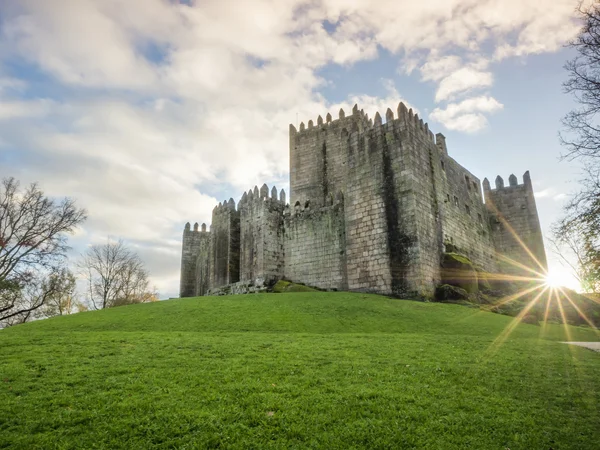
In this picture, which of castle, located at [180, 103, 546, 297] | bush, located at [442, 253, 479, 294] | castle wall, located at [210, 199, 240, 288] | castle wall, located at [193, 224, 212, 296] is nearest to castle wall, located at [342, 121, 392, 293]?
castle, located at [180, 103, 546, 297]

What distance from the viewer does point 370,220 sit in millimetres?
24609

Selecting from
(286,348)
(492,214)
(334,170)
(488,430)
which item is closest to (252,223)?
(334,170)

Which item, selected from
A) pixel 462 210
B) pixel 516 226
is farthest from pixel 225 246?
pixel 516 226

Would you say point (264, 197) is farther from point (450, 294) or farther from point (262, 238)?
point (450, 294)

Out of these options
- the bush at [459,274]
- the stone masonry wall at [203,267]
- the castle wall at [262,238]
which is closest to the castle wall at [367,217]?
the bush at [459,274]

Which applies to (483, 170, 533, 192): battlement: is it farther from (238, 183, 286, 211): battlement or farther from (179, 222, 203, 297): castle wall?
(179, 222, 203, 297): castle wall

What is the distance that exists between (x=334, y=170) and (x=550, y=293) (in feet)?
66.0

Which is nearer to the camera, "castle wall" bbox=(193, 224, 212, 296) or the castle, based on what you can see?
the castle

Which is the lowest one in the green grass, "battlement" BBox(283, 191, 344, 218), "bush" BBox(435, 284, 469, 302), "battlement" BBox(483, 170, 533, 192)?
the green grass

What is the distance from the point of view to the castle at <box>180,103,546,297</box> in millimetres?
23469

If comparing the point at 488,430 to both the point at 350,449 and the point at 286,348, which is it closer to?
the point at 350,449

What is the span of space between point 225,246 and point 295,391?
26.5 metres

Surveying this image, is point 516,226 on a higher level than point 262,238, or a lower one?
higher

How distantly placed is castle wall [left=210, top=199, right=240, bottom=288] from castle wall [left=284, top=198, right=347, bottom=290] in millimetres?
5659
